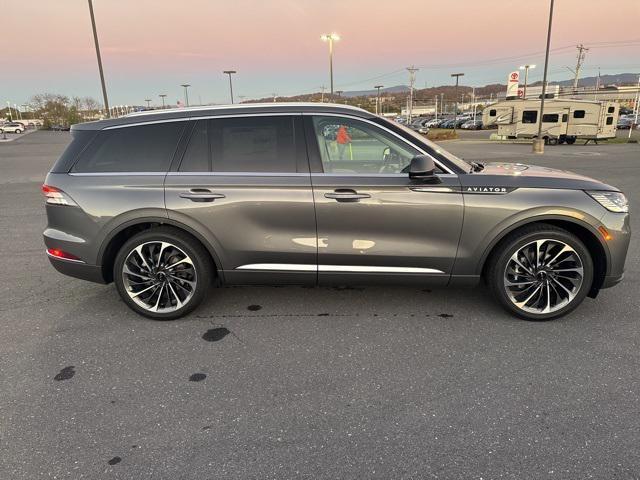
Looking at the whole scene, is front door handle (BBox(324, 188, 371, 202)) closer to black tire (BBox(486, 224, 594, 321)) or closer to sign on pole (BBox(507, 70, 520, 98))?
black tire (BBox(486, 224, 594, 321))

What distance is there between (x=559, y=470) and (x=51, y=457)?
256 centimetres

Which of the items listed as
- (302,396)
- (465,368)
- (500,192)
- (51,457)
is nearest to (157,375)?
(51,457)

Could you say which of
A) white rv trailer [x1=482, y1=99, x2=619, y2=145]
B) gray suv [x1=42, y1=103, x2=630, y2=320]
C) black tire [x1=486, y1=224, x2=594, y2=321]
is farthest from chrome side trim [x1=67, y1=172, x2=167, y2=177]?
white rv trailer [x1=482, y1=99, x2=619, y2=145]

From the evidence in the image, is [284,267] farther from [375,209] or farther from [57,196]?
[57,196]

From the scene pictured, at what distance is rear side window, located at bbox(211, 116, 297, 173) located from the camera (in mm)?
3590

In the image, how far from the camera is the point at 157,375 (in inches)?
118

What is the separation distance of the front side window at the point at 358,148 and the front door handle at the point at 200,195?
942 millimetres

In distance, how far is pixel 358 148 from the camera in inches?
144

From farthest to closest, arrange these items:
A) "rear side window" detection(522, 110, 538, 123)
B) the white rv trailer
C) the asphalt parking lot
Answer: "rear side window" detection(522, 110, 538, 123) < the white rv trailer < the asphalt parking lot

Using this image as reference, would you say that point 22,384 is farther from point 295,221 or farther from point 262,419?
point 295,221

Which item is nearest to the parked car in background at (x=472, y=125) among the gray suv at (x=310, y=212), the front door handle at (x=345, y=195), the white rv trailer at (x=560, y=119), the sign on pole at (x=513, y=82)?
the sign on pole at (x=513, y=82)

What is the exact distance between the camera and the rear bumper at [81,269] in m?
3.78

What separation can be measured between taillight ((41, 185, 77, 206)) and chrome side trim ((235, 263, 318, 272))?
5.07 feet

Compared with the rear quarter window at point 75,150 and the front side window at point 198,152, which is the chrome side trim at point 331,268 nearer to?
the front side window at point 198,152
